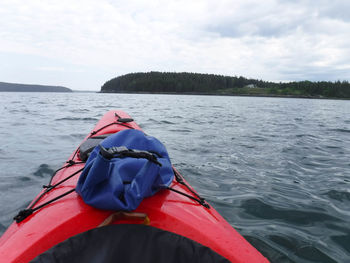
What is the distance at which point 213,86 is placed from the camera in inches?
4161

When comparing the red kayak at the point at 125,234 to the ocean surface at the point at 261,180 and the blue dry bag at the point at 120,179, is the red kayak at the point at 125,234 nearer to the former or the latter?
the blue dry bag at the point at 120,179

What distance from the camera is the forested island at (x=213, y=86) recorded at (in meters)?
89.7

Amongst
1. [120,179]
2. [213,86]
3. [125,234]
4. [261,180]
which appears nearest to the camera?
[125,234]

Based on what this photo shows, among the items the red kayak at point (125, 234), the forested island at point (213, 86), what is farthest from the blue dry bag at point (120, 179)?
the forested island at point (213, 86)

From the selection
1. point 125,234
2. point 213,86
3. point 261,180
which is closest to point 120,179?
point 125,234

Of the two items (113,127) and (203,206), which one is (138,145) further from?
(113,127)

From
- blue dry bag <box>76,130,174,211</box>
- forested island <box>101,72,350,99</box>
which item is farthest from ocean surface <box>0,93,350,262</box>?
forested island <box>101,72,350,99</box>

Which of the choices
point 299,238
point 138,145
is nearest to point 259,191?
point 299,238

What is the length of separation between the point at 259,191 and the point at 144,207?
274 cm

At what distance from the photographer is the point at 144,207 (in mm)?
1617

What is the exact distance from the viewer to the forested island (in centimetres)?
8969

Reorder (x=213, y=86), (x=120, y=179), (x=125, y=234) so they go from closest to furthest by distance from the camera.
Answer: (x=125, y=234), (x=120, y=179), (x=213, y=86)

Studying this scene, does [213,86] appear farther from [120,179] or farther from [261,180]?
[120,179]

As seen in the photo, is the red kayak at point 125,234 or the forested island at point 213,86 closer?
the red kayak at point 125,234
